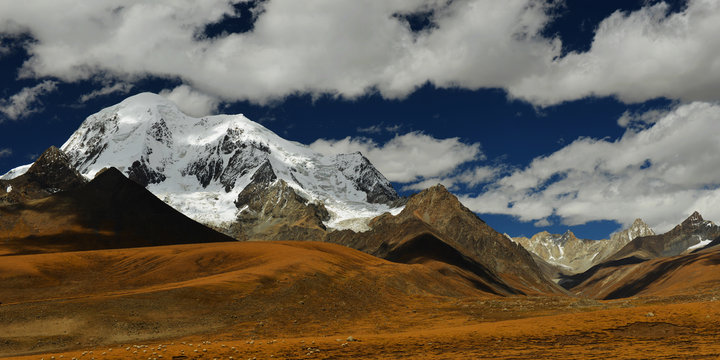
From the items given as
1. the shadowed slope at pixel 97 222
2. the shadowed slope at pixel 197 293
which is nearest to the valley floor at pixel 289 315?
the shadowed slope at pixel 197 293

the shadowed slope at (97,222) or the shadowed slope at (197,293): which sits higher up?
the shadowed slope at (97,222)

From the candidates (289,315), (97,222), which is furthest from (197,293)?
(97,222)

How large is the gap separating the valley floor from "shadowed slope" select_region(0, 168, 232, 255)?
48.6 m

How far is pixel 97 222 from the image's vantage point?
141750mm

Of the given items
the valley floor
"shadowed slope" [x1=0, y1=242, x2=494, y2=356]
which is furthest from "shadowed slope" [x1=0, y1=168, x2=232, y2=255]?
the valley floor

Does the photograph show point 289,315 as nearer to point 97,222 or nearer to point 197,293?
point 197,293

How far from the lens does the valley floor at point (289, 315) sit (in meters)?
34.5

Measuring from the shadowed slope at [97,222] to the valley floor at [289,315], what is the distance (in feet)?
159

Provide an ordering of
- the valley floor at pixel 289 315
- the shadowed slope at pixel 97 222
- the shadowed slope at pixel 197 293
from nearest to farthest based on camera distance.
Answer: the valley floor at pixel 289 315, the shadowed slope at pixel 197 293, the shadowed slope at pixel 97 222

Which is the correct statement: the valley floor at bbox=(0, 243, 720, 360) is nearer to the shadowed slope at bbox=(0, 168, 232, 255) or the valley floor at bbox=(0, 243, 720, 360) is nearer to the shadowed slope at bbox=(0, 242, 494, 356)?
the shadowed slope at bbox=(0, 242, 494, 356)

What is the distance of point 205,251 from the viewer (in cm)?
8844

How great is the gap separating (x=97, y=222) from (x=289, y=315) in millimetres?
101140

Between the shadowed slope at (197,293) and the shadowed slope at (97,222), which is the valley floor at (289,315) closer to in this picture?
the shadowed slope at (197,293)

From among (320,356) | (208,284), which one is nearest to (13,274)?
(208,284)
